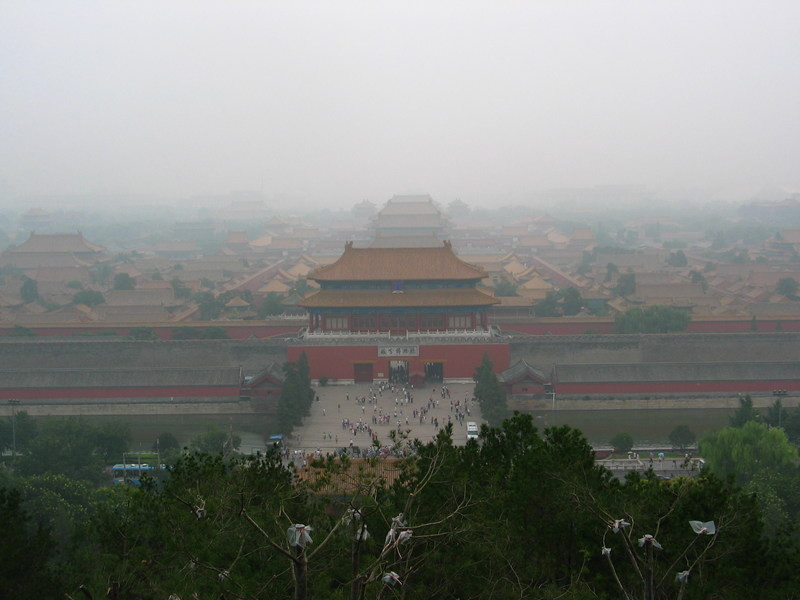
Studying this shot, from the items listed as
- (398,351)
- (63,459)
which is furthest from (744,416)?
(63,459)

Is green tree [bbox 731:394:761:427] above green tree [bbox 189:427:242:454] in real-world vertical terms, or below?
above

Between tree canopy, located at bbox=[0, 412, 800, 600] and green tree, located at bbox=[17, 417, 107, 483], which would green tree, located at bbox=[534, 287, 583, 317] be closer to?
green tree, located at bbox=[17, 417, 107, 483]

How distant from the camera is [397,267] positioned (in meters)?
25.8

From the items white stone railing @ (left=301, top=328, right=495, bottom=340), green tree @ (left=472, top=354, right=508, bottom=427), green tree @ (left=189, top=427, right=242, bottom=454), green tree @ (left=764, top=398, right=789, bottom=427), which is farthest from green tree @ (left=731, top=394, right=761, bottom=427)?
green tree @ (left=189, top=427, right=242, bottom=454)

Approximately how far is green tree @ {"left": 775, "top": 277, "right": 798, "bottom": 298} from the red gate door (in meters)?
20.4

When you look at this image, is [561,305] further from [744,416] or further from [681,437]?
[681,437]

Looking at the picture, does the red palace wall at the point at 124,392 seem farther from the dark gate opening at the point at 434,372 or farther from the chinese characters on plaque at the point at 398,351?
the dark gate opening at the point at 434,372

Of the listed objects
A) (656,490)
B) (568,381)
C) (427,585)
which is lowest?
(568,381)

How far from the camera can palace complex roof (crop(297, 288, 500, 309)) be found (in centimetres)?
2491

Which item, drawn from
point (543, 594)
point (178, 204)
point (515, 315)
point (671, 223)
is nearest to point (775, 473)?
point (543, 594)

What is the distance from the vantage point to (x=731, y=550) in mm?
6984

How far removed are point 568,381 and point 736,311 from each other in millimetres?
11816

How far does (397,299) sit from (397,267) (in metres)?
1.17

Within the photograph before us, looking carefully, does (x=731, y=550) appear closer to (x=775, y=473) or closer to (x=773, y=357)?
(x=775, y=473)
